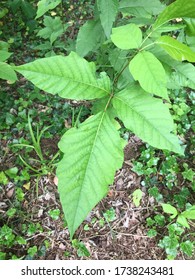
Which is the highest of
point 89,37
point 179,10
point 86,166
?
point 179,10

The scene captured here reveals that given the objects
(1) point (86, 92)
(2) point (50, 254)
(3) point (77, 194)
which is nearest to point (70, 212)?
(3) point (77, 194)

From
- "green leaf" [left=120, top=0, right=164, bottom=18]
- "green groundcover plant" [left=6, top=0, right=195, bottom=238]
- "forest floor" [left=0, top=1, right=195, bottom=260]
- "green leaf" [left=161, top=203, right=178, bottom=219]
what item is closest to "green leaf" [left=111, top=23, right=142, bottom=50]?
"green groundcover plant" [left=6, top=0, right=195, bottom=238]

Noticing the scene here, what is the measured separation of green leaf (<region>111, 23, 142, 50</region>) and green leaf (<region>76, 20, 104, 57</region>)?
0.72 m

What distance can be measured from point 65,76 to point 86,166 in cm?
36

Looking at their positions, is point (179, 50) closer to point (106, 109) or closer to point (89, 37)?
point (106, 109)

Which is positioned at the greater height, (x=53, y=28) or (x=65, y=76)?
(x=65, y=76)

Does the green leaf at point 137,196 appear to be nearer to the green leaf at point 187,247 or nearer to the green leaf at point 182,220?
the green leaf at point 182,220

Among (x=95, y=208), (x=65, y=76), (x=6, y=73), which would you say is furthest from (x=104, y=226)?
(x=65, y=76)

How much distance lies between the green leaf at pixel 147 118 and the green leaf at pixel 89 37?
808mm

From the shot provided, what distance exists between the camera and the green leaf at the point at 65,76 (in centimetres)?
120

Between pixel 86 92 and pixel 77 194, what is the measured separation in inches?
15.9

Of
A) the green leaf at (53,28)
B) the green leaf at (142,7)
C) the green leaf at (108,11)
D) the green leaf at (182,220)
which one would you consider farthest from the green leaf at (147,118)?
the green leaf at (53,28)

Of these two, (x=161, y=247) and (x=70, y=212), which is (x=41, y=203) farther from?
(x=70, y=212)

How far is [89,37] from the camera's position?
1.95 metres
